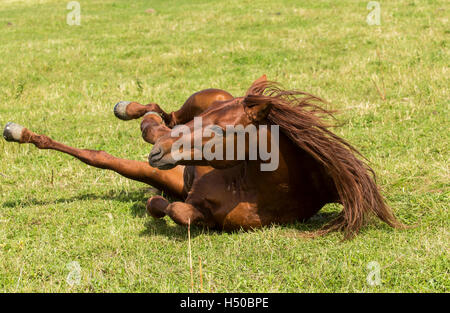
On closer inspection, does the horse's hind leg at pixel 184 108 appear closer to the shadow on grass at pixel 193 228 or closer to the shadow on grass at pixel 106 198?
the shadow on grass at pixel 106 198

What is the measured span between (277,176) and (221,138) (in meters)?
0.64

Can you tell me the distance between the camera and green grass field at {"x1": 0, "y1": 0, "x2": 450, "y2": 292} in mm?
4105

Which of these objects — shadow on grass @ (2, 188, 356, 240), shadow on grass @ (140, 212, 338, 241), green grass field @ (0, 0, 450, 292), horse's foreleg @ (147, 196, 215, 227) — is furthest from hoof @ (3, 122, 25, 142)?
horse's foreleg @ (147, 196, 215, 227)

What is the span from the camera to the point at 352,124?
8961 millimetres

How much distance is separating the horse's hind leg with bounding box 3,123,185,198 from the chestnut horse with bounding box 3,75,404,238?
68 cm

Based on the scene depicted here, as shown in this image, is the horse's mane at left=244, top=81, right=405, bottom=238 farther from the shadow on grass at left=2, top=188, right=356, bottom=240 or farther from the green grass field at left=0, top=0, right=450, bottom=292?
the shadow on grass at left=2, top=188, right=356, bottom=240

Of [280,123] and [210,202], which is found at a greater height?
[280,123]

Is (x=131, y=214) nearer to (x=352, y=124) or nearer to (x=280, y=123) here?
(x=280, y=123)

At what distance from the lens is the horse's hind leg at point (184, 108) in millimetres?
5684

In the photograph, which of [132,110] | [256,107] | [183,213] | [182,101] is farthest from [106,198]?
[182,101]

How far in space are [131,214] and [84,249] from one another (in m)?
1.08

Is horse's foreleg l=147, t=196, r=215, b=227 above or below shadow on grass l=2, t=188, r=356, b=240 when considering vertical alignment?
above

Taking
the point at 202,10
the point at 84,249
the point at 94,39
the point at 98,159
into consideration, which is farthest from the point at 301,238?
the point at 202,10

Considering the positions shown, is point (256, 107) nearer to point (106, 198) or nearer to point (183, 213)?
point (183, 213)
